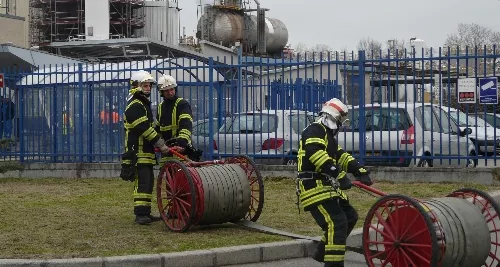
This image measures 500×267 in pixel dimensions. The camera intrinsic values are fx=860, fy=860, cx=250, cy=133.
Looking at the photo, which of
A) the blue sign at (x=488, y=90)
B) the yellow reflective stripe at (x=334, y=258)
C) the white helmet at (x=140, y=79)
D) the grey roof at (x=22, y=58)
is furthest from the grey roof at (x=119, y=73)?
the grey roof at (x=22, y=58)

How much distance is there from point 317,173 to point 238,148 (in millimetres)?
8839

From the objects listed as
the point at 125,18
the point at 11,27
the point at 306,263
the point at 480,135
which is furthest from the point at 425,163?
the point at 125,18

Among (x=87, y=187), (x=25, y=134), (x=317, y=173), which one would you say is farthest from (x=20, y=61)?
(x=317, y=173)

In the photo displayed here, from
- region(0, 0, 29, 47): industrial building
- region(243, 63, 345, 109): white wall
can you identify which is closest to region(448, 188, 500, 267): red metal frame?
region(243, 63, 345, 109): white wall

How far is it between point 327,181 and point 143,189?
3.62 m

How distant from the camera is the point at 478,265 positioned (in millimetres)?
7477

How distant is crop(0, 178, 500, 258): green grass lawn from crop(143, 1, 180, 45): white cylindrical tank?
44.4 meters

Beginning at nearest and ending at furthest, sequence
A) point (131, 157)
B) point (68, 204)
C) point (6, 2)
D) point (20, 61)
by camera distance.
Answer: point (131, 157), point (68, 204), point (20, 61), point (6, 2)

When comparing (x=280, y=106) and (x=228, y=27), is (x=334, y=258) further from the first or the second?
(x=228, y=27)

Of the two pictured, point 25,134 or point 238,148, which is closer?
point 238,148

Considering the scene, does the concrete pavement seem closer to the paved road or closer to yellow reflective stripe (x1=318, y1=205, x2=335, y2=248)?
the paved road

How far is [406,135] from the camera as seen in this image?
15.4 m

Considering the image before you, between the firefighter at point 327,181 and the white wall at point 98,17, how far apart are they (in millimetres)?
46945

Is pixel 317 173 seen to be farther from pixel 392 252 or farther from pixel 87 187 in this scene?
pixel 87 187
